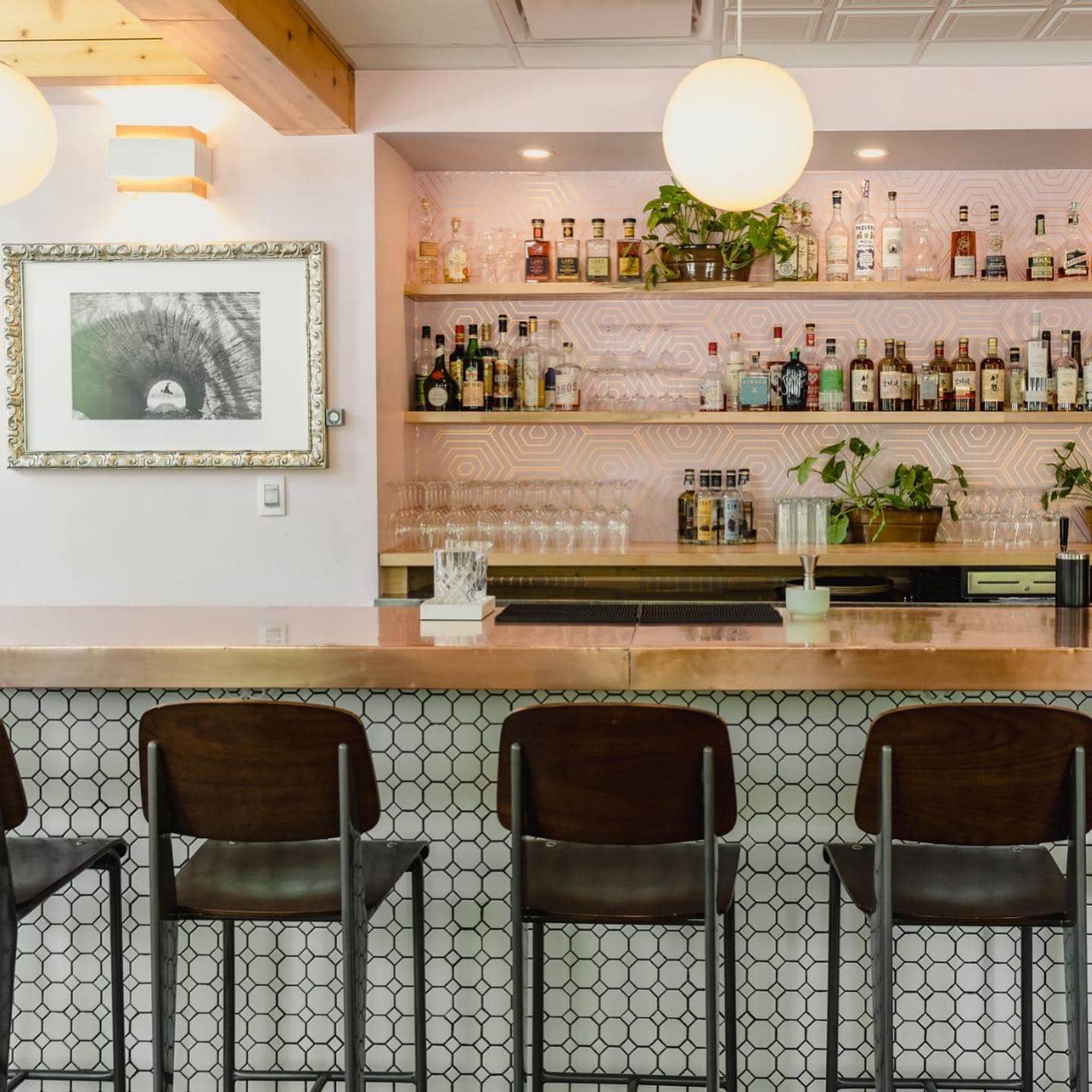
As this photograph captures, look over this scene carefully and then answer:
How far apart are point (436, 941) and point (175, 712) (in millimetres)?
877

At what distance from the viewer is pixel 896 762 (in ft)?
5.87

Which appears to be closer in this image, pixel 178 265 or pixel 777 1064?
pixel 777 1064

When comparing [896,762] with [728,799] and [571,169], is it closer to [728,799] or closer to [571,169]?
[728,799]

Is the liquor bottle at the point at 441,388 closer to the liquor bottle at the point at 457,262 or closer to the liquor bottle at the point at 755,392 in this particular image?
the liquor bottle at the point at 457,262

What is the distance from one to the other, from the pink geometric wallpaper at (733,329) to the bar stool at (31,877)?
2696mm

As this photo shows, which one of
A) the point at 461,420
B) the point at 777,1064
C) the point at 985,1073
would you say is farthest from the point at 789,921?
the point at 461,420

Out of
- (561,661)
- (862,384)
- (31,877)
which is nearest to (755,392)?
(862,384)

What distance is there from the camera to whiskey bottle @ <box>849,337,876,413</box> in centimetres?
435

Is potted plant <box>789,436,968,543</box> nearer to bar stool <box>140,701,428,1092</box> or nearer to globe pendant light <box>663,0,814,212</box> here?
globe pendant light <box>663,0,814,212</box>

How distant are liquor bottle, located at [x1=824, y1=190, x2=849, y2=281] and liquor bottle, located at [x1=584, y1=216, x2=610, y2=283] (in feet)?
2.65

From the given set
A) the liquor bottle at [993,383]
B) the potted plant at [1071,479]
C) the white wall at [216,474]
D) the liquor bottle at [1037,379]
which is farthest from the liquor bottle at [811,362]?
the white wall at [216,474]

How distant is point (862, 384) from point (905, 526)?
544mm

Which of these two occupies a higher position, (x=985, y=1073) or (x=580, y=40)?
(x=580, y=40)

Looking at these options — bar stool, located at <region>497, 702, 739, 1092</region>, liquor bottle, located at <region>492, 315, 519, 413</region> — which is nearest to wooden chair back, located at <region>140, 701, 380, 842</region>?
bar stool, located at <region>497, 702, 739, 1092</region>
